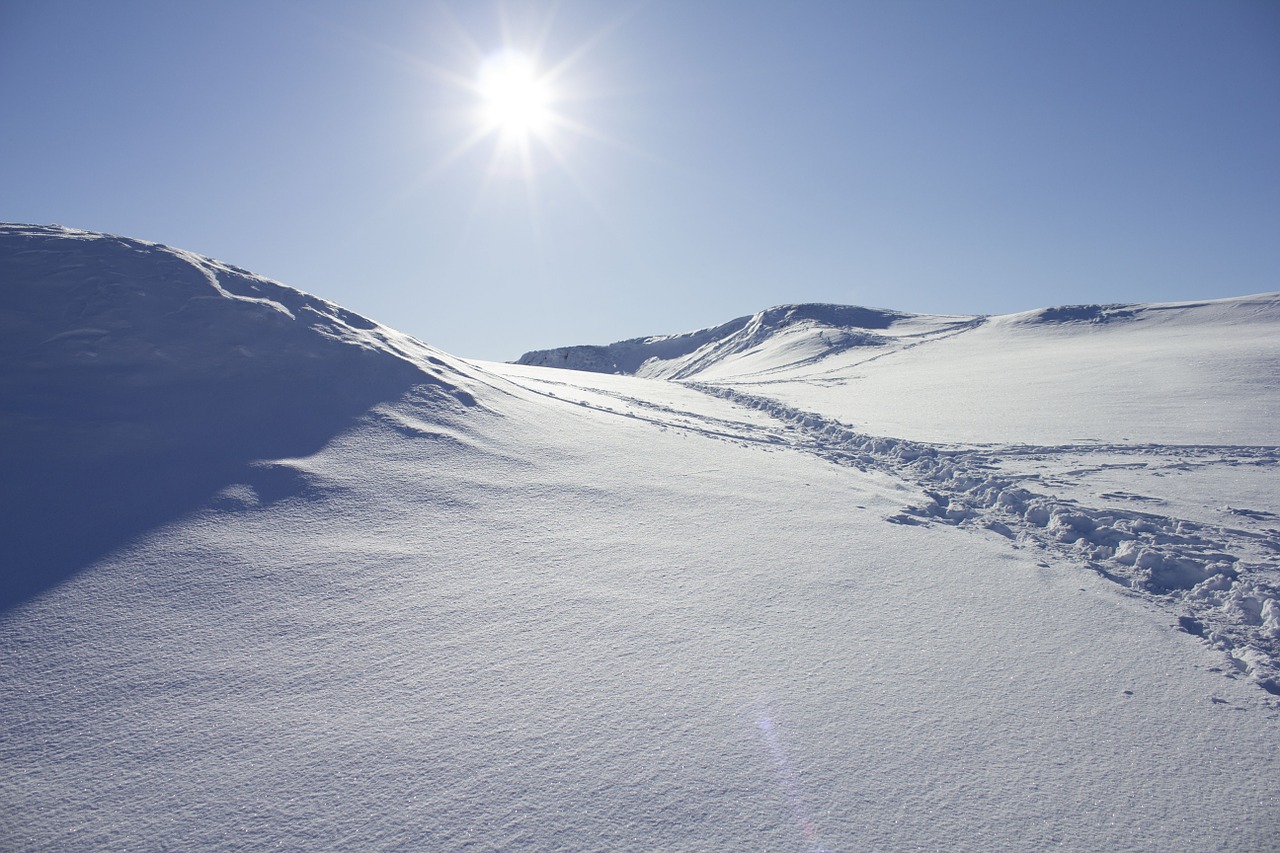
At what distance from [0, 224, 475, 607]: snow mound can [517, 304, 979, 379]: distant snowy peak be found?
811 inches

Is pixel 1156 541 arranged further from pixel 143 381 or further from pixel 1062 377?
pixel 1062 377

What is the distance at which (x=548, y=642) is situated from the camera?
2.79 meters

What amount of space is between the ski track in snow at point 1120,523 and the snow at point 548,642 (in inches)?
1.7

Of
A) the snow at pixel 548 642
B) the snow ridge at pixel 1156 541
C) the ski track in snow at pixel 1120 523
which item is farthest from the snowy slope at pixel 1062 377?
the snow at pixel 548 642

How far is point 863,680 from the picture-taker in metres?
2.60

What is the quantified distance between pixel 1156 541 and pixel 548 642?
428 cm

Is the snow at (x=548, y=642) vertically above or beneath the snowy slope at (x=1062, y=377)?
beneath

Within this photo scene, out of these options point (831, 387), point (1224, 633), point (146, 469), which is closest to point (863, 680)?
point (1224, 633)

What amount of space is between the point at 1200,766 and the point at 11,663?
15.0 ft

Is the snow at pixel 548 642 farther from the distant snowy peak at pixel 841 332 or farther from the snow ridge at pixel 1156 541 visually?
the distant snowy peak at pixel 841 332

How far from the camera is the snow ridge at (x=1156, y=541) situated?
10.2 feet

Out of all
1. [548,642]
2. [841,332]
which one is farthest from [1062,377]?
[841,332]

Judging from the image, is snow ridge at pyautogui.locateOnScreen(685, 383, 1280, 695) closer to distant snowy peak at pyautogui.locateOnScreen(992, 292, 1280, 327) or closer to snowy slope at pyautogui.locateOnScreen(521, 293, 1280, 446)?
snowy slope at pyautogui.locateOnScreen(521, 293, 1280, 446)

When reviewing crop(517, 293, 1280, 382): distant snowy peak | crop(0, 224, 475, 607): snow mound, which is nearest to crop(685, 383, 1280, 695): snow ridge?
crop(0, 224, 475, 607): snow mound
